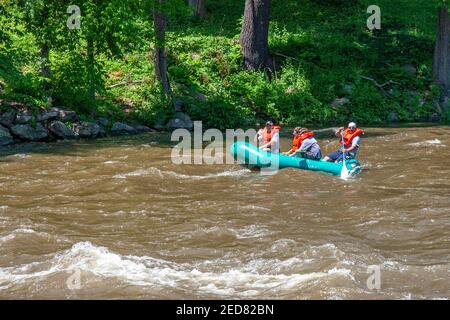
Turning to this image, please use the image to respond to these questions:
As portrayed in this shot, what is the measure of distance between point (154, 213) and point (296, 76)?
12641 mm

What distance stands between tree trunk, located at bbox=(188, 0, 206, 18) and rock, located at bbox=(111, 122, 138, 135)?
27.8 feet

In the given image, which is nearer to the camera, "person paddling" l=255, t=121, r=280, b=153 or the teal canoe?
the teal canoe

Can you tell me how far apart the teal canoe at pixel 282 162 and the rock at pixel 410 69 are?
10598 millimetres

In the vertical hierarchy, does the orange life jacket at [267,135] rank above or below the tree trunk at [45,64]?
below

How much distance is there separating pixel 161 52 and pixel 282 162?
7.12 m

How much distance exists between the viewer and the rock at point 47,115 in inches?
697

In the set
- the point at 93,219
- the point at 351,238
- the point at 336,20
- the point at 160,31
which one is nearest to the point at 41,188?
the point at 93,219

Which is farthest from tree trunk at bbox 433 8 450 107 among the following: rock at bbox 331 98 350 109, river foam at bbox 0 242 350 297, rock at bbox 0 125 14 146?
river foam at bbox 0 242 350 297

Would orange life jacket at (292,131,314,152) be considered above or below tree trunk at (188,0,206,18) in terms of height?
below

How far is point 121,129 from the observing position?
18.8m

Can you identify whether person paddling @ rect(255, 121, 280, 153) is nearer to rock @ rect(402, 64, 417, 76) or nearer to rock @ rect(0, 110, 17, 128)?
rock @ rect(0, 110, 17, 128)

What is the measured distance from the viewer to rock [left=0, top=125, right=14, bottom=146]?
16750 millimetres
